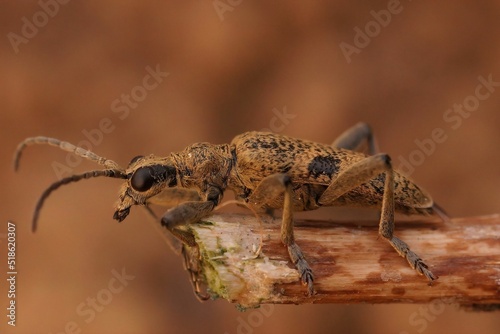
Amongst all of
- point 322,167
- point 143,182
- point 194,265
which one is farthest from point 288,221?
point 143,182

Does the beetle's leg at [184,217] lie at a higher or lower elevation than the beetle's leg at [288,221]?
higher

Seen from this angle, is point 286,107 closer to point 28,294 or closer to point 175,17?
A: point 175,17

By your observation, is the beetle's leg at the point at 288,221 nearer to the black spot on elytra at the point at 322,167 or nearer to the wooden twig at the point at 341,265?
the wooden twig at the point at 341,265

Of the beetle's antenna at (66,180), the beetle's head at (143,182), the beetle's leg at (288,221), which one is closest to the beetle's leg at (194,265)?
the beetle's head at (143,182)

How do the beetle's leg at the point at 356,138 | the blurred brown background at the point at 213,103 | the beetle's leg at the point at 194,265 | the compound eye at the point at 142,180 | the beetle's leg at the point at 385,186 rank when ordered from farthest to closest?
1. the blurred brown background at the point at 213,103
2. the beetle's leg at the point at 356,138
3. the compound eye at the point at 142,180
4. the beetle's leg at the point at 194,265
5. the beetle's leg at the point at 385,186

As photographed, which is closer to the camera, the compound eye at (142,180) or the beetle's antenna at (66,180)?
the beetle's antenna at (66,180)

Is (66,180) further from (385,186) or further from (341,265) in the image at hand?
(385,186)
